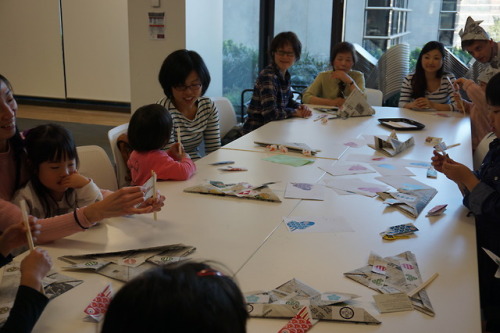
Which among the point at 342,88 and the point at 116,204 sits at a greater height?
the point at 342,88

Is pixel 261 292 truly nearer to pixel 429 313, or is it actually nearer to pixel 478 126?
pixel 429 313

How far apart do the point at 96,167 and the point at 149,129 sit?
0.31 metres

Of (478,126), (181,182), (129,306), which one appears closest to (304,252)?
(181,182)

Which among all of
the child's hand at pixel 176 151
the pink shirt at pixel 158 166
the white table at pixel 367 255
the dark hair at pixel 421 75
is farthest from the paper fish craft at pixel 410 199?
the dark hair at pixel 421 75

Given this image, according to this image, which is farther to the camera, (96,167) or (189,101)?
(189,101)

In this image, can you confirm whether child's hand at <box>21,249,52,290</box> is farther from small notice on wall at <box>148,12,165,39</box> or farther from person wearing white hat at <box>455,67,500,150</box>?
small notice on wall at <box>148,12,165,39</box>

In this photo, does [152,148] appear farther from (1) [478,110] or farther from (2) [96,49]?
(2) [96,49]

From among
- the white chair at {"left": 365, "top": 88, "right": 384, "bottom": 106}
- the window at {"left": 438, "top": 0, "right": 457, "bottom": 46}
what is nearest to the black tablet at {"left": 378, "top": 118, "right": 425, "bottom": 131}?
the white chair at {"left": 365, "top": 88, "right": 384, "bottom": 106}

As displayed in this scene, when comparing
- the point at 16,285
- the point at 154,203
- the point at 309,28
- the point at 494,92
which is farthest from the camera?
the point at 309,28

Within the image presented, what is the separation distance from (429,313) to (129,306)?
841mm

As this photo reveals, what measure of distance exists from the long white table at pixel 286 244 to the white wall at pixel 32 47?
6233 mm

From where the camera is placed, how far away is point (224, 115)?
3.89 metres

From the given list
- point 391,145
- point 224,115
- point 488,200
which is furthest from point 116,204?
point 224,115

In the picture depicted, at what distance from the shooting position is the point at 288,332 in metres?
1.13
